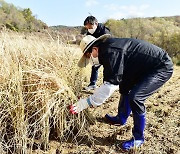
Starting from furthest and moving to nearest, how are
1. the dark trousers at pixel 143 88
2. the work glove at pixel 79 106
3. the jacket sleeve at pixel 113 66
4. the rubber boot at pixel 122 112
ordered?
the rubber boot at pixel 122 112, the dark trousers at pixel 143 88, the work glove at pixel 79 106, the jacket sleeve at pixel 113 66

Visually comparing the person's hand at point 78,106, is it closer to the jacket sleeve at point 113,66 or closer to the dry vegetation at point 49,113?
the dry vegetation at point 49,113

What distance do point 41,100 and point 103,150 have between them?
0.92 m

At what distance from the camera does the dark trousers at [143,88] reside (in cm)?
347

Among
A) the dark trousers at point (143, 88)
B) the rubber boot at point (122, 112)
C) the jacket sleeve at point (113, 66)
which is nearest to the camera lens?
the jacket sleeve at point (113, 66)

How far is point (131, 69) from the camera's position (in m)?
3.52

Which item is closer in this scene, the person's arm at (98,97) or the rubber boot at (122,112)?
the person's arm at (98,97)

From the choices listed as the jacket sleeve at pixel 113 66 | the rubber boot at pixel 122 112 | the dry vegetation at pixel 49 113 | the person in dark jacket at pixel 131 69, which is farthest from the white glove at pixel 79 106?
the rubber boot at pixel 122 112

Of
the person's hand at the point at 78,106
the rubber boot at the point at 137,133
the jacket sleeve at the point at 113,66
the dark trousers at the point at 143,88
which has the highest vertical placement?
the jacket sleeve at the point at 113,66

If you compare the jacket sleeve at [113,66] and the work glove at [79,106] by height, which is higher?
the jacket sleeve at [113,66]

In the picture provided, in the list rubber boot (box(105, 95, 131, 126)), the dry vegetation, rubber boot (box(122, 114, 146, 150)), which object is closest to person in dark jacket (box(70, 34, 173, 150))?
rubber boot (box(122, 114, 146, 150))

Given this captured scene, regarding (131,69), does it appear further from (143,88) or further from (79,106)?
(79,106)

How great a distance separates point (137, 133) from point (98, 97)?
713 millimetres

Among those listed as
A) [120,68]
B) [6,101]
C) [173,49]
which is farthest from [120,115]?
[173,49]

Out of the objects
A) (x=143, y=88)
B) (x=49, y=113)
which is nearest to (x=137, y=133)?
(x=143, y=88)
